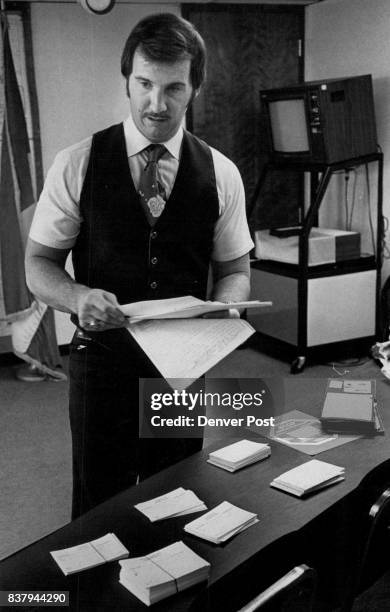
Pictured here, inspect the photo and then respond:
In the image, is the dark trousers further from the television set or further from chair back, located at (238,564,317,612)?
the television set

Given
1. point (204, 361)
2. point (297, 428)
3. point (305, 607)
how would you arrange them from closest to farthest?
point (305, 607) < point (204, 361) < point (297, 428)

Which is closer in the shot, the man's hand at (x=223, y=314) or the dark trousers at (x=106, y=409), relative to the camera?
the man's hand at (x=223, y=314)

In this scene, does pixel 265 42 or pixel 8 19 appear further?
pixel 265 42

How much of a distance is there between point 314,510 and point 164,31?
90 cm

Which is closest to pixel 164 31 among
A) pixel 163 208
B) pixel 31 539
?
pixel 163 208

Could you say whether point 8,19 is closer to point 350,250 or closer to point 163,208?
point 163,208

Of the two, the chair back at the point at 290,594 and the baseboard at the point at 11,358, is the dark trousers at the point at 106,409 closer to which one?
the chair back at the point at 290,594

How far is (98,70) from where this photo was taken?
247cm

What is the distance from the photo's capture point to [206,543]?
1066 mm

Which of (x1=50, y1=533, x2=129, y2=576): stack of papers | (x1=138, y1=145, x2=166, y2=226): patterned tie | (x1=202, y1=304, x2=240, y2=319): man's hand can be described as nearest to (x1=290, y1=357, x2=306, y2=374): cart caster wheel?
(x1=138, y1=145, x2=166, y2=226): patterned tie

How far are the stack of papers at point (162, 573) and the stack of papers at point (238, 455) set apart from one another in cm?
30

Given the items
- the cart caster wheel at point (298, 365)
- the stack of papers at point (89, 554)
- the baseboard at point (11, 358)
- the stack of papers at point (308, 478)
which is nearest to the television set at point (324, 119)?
the cart caster wheel at point (298, 365)

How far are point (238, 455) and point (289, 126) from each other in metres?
2.56

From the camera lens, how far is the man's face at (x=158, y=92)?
131 centimetres
